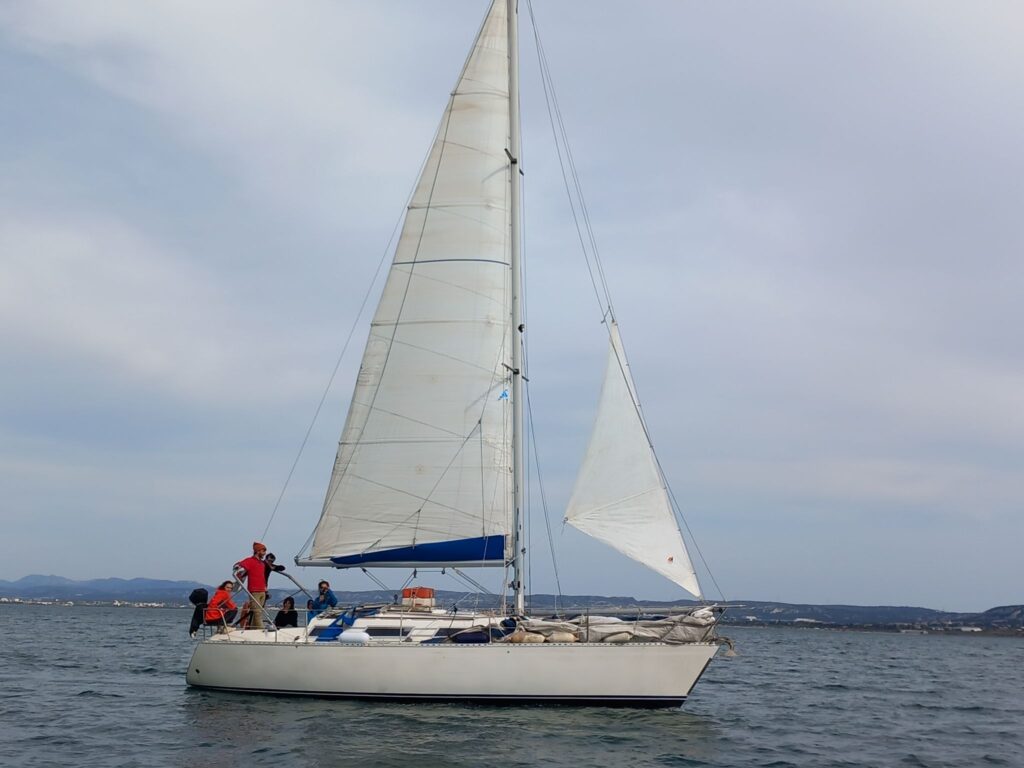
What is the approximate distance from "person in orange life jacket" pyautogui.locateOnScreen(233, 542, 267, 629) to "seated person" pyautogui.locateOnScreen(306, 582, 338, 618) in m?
1.06

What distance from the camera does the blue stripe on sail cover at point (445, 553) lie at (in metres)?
19.3

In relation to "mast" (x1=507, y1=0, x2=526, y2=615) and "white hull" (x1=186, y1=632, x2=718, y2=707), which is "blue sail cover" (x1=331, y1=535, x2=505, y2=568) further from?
"white hull" (x1=186, y1=632, x2=718, y2=707)

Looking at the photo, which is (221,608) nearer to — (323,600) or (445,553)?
(323,600)

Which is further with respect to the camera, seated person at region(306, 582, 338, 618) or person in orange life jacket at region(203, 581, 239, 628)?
seated person at region(306, 582, 338, 618)

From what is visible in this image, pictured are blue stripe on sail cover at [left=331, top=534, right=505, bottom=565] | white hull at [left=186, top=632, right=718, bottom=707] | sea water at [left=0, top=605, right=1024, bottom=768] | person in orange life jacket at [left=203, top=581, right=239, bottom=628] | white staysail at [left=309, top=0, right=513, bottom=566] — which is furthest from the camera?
white staysail at [left=309, top=0, right=513, bottom=566]

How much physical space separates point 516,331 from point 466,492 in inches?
145

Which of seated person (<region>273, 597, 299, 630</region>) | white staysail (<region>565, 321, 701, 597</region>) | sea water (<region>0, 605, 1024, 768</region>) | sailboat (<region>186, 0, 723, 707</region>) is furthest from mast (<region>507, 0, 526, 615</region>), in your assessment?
seated person (<region>273, 597, 299, 630</region>)

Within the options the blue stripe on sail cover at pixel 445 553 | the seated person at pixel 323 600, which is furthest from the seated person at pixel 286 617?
the blue stripe on sail cover at pixel 445 553

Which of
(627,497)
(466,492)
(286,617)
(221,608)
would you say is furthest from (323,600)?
(627,497)

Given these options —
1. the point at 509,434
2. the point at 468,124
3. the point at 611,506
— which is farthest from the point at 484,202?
the point at 611,506

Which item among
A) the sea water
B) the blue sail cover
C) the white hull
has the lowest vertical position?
the sea water

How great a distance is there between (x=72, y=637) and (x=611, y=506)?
34.6 metres

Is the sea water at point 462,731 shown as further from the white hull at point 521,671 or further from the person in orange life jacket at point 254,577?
the person in orange life jacket at point 254,577

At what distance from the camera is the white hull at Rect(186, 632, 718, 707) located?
55.7 feet
